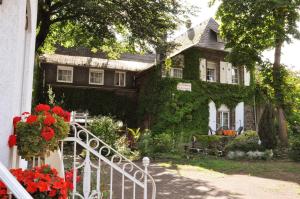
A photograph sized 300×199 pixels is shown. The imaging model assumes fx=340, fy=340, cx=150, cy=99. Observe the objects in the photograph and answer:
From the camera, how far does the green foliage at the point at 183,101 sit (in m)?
23.8

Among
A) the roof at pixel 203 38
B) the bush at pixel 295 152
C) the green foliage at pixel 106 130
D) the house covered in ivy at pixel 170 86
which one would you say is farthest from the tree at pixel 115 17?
the bush at pixel 295 152

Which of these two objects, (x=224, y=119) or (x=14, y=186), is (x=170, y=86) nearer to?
(x=224, y=119)

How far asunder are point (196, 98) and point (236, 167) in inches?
431

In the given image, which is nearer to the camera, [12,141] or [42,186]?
[42,186]

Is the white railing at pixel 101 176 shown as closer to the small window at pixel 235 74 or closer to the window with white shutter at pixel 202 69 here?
the window with white shutter at pixel 202 69

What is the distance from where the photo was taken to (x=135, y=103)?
95.3ft

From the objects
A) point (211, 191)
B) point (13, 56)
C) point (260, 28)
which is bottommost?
point (211, 191)

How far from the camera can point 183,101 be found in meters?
24.3

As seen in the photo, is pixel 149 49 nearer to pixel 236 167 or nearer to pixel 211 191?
pixel 236 167

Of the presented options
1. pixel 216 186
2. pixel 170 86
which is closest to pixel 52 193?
pixel 216 186

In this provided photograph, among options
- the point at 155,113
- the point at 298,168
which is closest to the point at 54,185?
the point at 298,168

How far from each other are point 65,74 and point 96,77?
102 inches

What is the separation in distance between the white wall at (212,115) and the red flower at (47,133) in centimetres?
2205

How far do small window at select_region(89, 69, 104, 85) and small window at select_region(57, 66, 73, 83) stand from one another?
1.67m
